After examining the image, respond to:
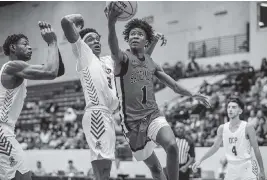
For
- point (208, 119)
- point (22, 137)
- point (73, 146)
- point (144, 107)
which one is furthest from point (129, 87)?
point (22, 137)

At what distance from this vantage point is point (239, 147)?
5941 millimetres

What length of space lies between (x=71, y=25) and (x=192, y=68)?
15434 millimetres

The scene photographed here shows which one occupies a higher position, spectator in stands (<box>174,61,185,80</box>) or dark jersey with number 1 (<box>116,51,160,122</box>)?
dark jersey with number 1 (<box>116,51,160,122</box>)

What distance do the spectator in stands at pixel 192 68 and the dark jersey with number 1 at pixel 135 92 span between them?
1463cm

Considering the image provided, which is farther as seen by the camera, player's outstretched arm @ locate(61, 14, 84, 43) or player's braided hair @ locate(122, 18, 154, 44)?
player's braided hair @ locate(122, 18, 154, 44)

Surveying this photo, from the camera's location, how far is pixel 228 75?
17.7 m

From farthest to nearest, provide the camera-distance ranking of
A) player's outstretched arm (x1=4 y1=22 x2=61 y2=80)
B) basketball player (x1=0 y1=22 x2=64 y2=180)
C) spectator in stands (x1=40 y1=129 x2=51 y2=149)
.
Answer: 1. spectator in stands (x1=40 y1=129 x2=51 y2=149)
2. basketball player (x1=0 y1=22 x2=64 y2=180)
3. player's outstretched arm (x1=4 y1=22 x2=61 y2=80)

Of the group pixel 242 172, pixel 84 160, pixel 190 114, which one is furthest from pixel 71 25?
pixel 190 114

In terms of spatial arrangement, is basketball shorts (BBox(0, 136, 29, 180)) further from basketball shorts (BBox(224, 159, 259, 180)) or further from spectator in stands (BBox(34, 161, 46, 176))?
spectator in stands (BBox(34, 161, 46, 176))

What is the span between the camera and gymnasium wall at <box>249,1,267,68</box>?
57.0 ft

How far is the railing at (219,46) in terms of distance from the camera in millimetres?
19047

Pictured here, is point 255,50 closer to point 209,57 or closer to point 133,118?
point 209,57

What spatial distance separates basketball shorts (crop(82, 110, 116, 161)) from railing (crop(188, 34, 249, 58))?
1517 centimetres

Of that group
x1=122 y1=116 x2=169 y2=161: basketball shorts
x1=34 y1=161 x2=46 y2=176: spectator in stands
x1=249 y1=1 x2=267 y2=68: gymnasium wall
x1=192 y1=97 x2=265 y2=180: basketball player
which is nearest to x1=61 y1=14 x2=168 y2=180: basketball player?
x1=122 y1=116 x2=169 y2=161: basketball shorts
